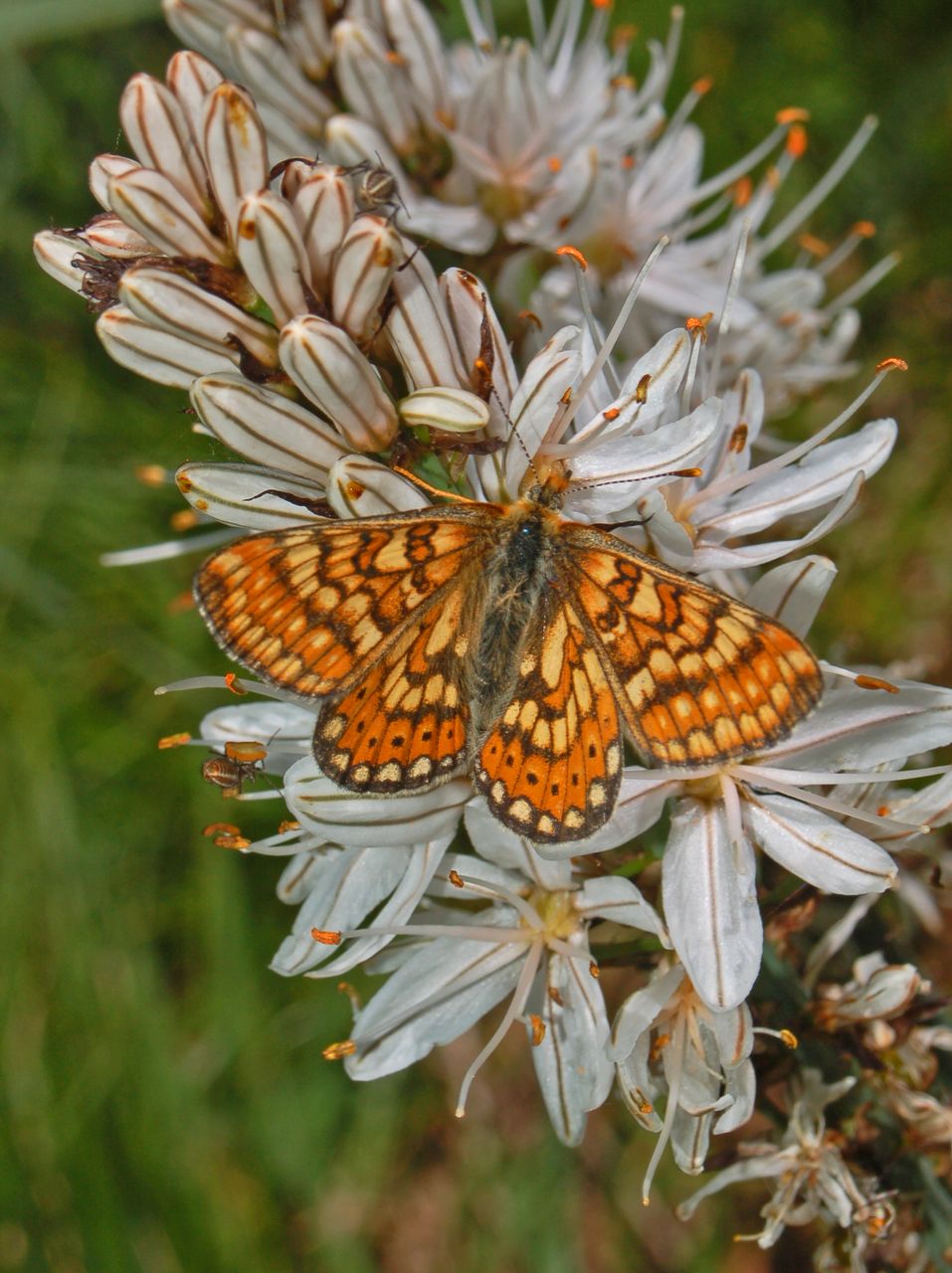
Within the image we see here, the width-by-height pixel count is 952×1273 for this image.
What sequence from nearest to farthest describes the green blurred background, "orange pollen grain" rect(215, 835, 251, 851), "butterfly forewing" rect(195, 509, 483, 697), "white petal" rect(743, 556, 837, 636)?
1. "butterfly forewing" rect(195, 509, 483, 697)
2. "white petal" rect(743, 556, 837, 636)
3. "orange pollen grain" rect(215, 835, 251, 851)
4. the green blurred background

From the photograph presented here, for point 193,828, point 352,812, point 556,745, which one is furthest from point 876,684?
point 193,828

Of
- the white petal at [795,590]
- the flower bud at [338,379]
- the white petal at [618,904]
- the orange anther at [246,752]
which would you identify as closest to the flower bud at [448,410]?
the flower bud at [338,379]

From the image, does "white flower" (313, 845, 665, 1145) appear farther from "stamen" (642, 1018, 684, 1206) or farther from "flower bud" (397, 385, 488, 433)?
"flower bud" (397, 385, 488, 433)

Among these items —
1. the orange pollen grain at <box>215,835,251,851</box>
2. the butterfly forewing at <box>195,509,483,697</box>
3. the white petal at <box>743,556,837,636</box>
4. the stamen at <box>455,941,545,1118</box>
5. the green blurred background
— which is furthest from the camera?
the green blurred background

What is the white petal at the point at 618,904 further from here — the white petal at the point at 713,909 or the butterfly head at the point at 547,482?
the butterfly head at the point at 547,482

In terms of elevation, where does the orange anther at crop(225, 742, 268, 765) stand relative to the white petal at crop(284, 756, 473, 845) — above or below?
above

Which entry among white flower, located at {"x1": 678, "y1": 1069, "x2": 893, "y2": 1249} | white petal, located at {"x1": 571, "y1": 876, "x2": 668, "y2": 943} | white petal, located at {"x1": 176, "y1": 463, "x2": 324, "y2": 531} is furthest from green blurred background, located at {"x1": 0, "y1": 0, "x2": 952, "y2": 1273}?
white petal, located at {"x1": 176, "y1": 463, "x2": 324, "y2": 531}

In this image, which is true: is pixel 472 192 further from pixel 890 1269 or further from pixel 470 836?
pixel 890 1269
